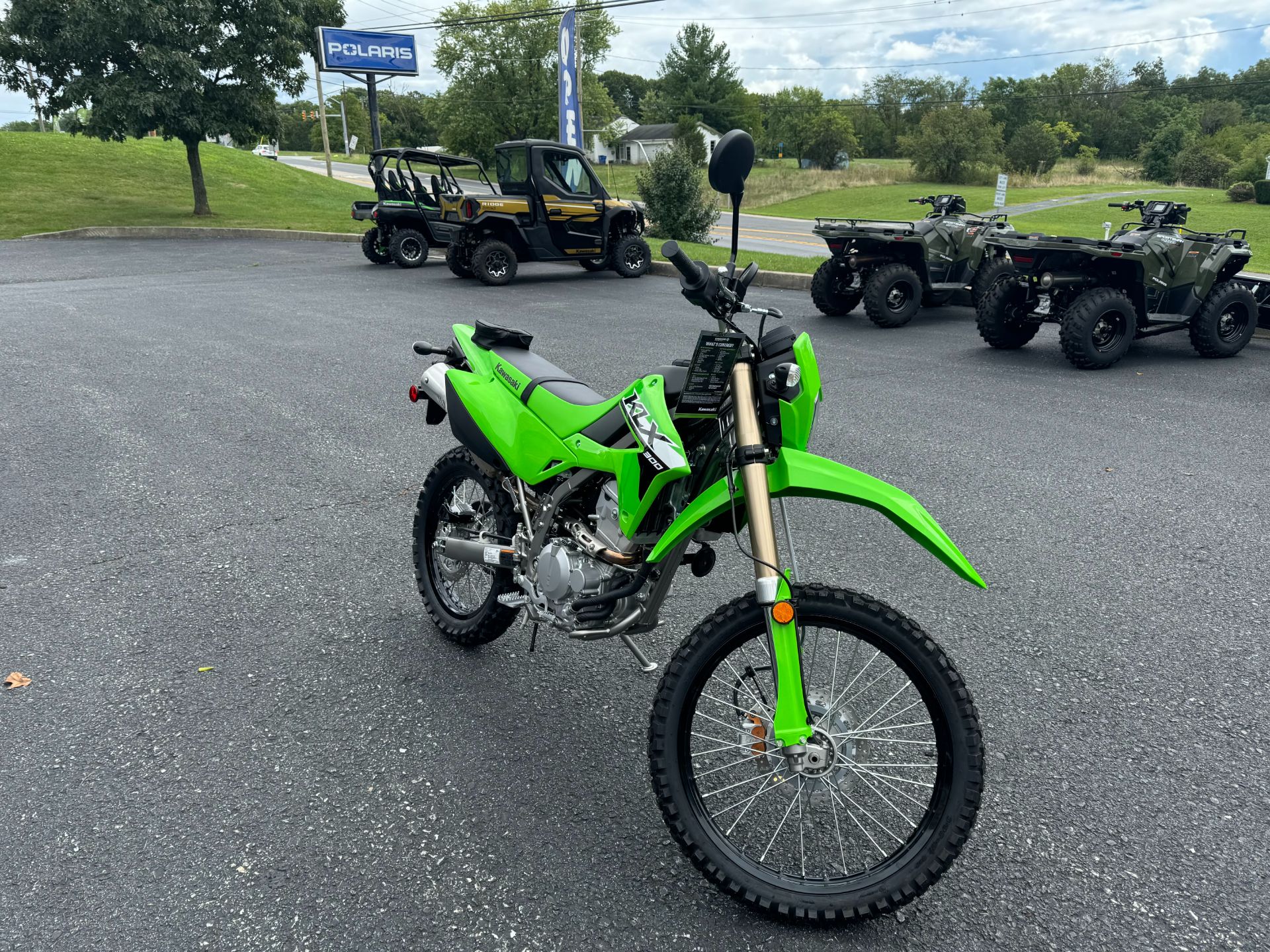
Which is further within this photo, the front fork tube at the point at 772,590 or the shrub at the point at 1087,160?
the shrub at the point at 1087,160

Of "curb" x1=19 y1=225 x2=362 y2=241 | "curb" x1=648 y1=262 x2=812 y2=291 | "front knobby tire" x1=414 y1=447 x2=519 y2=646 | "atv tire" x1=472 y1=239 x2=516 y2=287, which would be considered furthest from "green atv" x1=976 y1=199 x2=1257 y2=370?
"curb" x1=19 y1=225 x2=362 y2=241

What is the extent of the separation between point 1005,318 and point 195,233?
19.6 m

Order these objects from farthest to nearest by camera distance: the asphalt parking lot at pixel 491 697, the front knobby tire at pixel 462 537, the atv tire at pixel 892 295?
the atv tire at pixel 892 295 < the front knobby tire at pixel 462 537 < the asphalt parking lot at pixel 491 697

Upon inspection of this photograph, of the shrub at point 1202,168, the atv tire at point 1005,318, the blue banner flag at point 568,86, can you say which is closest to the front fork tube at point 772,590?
the atv tire at point 1005,318

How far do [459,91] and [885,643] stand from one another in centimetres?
7818

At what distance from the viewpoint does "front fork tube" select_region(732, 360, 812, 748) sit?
2.24m

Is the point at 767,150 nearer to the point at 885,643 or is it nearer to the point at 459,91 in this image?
the point at 459,91

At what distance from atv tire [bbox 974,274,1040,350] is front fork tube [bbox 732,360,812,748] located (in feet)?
25.6

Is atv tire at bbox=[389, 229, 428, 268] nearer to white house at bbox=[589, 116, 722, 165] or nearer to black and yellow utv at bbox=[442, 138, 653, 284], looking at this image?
black and yellow utv at bbox=[442, 138, 653, 284]

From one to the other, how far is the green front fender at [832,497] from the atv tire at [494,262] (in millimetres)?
12497

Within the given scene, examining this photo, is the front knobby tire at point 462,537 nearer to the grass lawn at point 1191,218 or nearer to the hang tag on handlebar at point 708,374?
the hang tag on handlebar at point 708,374

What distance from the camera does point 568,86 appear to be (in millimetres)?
22547

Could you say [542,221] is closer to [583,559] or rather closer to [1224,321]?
[1224,321]

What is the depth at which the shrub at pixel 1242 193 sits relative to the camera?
112 ft
